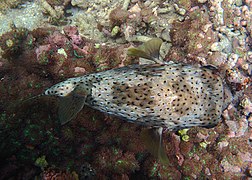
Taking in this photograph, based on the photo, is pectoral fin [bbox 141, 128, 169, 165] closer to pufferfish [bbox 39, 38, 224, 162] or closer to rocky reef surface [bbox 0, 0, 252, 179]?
pufferfish [bbox 39, 38, 224, 162]

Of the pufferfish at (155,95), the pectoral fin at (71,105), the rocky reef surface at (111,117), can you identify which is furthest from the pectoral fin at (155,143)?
the rocky reef surface at (111,117)

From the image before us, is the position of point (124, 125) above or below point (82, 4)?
below

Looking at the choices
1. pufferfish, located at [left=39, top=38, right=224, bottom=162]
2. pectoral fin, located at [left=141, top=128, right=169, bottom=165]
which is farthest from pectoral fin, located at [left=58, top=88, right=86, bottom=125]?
pectoral fin, located at [left=141, top=128, right=169, bottom=165]

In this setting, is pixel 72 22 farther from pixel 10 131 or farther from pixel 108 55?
pixel 10 131

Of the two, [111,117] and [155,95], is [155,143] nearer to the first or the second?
[155,95]

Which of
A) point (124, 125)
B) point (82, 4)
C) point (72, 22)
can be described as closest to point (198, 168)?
point (124, 125)

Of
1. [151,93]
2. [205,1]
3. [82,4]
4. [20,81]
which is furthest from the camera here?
[82,4]

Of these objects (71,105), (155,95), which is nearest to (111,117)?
(71,105)
